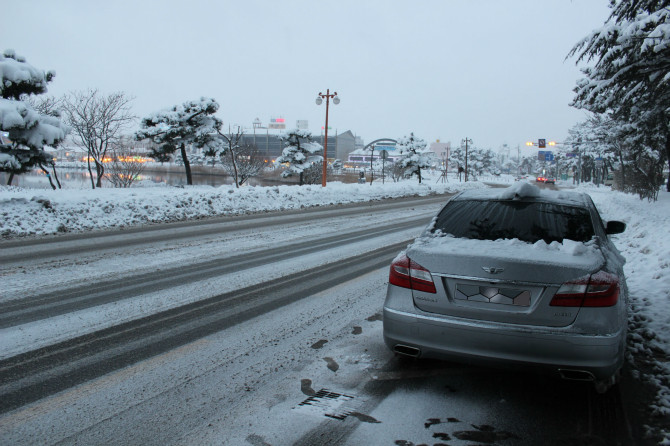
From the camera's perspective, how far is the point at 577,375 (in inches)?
116

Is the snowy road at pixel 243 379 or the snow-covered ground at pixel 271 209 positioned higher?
the snow-covered ground at pixel 271 209

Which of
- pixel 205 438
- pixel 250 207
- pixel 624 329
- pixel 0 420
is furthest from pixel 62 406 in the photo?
pixel 250 207

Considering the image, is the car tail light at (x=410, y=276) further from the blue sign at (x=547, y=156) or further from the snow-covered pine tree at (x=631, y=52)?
the blue sign at (x=547, y=156)

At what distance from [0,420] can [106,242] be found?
782 cm

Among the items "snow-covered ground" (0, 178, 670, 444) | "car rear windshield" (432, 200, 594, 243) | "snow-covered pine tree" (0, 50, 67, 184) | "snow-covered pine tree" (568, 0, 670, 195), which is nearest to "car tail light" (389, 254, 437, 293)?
"car rear windshield" (432, 200, 594, 243)

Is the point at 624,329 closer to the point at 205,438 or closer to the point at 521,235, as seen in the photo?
the point at 521,235

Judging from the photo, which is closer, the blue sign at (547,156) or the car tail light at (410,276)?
the car tail light at (410,276)

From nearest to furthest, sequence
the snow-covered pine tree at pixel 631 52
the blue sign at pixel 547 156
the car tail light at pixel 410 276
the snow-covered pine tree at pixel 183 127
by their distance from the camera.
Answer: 1. the car tail light at pixel 410 276
2. the snow-covered pine tree at pixel 631 52
3. the snow-covered pine tree at pixel 183 127
4. the blue sign at pixel 547 156

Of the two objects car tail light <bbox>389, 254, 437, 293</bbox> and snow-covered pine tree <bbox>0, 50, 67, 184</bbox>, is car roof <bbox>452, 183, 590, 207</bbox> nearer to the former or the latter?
car tail light <bbox>389, 254, 437, 293</bbox>

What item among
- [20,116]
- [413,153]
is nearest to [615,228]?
[20,116]

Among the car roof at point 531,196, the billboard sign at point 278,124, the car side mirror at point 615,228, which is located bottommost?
the car side mirror at point 615,228

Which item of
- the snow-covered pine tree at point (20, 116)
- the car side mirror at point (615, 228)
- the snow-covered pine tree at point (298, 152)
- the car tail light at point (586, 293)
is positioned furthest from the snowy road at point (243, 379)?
the snow-covered pine tree at point (298, 152)

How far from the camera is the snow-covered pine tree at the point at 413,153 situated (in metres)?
55.6

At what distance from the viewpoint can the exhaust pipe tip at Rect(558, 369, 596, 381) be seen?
294cm
